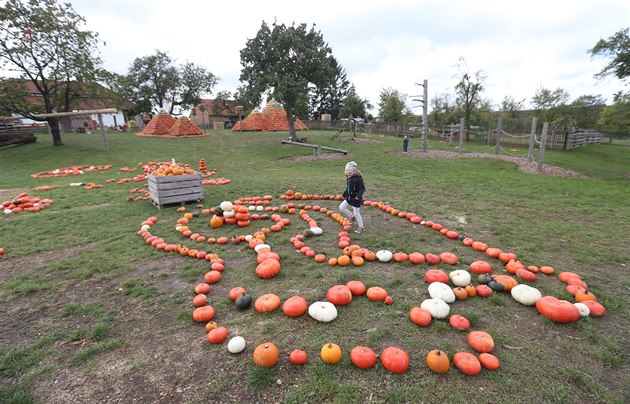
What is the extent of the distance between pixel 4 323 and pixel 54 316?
556mm

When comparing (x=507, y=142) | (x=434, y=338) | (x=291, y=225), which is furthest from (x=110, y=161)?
(x=507, y=142)

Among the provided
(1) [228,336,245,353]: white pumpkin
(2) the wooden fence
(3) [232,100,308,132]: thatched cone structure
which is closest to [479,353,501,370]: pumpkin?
(1) [228,336,245,353]: white pumpkin

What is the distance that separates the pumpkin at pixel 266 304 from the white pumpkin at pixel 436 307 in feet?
6.28

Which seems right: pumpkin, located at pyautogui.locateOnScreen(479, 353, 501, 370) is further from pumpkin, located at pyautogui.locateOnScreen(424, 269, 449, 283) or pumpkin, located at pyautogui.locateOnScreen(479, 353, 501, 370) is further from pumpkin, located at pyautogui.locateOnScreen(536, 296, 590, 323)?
pumpkin, located at pyautogui.locateOnScreen(424, 269, 449, 283)

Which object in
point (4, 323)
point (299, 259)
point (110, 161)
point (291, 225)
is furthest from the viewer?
point (110, 161)

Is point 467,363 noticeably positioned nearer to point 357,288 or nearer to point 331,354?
point 331,354

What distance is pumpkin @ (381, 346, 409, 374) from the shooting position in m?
3.10

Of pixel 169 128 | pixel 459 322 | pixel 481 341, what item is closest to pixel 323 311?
pixel 459 322

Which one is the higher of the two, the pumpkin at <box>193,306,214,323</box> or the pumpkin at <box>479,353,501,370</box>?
the pumpkin at <box>193,306,214,323</box>

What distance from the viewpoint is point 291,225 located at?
7566 millimetres

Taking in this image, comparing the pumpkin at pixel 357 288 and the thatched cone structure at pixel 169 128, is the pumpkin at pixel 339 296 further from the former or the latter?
the thatched cone structure at pixel 169 128

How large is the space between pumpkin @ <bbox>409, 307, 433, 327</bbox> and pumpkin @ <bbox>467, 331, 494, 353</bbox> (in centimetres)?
47

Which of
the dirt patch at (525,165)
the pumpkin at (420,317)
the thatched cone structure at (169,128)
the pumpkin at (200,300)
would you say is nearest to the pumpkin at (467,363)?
the pumpkin at (420,317)

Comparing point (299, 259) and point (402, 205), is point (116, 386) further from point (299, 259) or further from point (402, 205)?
point (402, 205)
